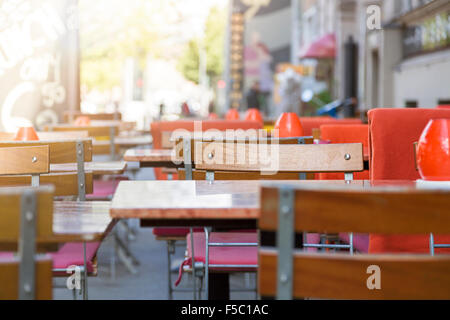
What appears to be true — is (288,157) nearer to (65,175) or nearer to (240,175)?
(240,175)

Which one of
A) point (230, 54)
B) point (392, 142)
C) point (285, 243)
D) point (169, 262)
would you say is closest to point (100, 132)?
point (169, 262)

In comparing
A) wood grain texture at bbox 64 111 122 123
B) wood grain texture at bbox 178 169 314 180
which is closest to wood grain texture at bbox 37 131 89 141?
wood grain texture at bbox 178 169 314 180

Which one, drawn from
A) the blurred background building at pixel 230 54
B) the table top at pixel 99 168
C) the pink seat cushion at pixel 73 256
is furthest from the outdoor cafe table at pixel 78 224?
the blurred background building at pixel 230 54

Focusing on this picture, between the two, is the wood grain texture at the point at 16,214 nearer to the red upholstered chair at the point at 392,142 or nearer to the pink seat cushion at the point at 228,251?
the pink seat cushion at the point at 228,251

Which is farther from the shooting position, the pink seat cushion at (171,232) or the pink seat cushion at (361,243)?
the pink seat cushion at (171,232)

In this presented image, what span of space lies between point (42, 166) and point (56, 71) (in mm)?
5783

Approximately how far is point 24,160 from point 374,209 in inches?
54.8

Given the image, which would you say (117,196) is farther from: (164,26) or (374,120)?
(164,26)

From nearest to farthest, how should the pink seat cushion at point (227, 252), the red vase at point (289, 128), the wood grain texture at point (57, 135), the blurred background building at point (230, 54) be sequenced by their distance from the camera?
1. the pink seat cushion at point (227, 252)
2. the red vase at point (289, 128)
3. the wood grain texture at point (57, 135)
4. the blurred background building at point (230, 54)

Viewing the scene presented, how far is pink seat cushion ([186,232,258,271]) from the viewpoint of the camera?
9.55 ft

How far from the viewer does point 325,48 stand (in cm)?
2020

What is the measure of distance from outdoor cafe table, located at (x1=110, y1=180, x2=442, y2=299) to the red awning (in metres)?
18.1

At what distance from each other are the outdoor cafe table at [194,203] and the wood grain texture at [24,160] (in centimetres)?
34

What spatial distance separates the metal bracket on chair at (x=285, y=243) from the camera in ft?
4.95
